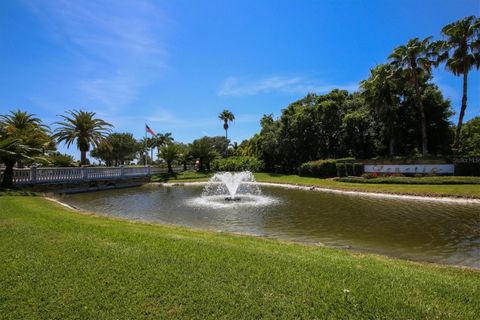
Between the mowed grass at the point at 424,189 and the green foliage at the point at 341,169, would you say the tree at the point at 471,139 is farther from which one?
the mowed grass at the point at 424,189

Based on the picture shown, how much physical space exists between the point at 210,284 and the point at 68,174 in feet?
87.0

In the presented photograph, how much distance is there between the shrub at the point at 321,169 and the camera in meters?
34.2

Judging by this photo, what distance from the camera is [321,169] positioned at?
Answer: 35.1 m

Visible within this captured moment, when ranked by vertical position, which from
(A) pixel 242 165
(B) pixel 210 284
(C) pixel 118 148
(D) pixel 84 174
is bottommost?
(B) pixel 210 284

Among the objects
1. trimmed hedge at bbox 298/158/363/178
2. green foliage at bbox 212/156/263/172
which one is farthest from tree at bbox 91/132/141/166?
trimmed hedge at bbox 298/158/363/178

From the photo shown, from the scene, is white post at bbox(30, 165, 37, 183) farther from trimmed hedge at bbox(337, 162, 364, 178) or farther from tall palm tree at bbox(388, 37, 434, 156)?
tall palm tree at bbox(388, 37, 434, 156)

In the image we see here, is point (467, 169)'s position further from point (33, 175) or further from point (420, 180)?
point (33, 175)

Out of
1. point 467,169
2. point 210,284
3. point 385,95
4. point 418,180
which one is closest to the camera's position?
point 210,284

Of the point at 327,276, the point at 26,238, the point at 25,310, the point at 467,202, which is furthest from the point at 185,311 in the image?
the point at 467,202

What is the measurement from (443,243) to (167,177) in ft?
124

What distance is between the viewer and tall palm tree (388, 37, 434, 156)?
31236 millimetres

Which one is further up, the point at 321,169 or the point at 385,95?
the point at 385,95

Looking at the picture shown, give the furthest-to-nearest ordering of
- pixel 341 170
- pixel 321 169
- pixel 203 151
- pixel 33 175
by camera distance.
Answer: pixel 203 151 < pixel 321 169 < pixel 341 170 < pixel 33 175

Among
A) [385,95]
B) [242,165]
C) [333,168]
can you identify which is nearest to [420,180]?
[333,168]
